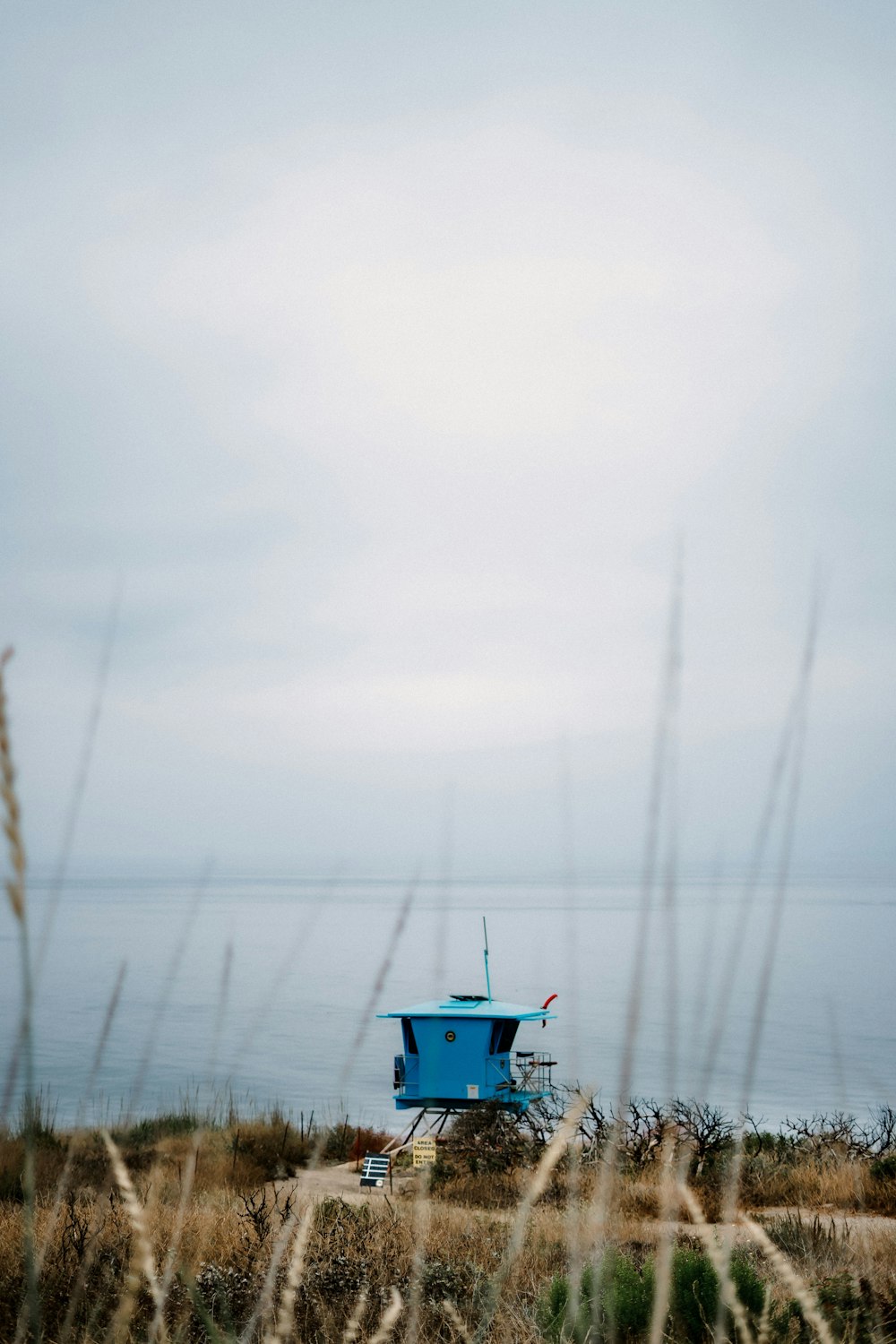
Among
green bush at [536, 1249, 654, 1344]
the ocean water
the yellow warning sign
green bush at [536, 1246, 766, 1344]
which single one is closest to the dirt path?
the ocean water

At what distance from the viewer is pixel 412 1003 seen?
1646 inches

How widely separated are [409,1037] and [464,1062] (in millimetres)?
914

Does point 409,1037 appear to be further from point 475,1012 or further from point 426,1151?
point 426,1151

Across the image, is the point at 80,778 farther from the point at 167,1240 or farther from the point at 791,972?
the point at 791,972

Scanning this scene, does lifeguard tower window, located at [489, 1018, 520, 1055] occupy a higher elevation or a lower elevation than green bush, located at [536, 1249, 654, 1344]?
higher

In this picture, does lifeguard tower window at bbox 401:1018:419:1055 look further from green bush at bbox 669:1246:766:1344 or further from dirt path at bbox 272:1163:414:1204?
green bush at bbox 669:1246:766:1344

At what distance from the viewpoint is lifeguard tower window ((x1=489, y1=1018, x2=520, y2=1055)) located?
12.8m

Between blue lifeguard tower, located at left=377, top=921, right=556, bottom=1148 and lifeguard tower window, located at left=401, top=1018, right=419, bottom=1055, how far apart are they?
0.15 ft

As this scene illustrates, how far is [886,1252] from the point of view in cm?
701

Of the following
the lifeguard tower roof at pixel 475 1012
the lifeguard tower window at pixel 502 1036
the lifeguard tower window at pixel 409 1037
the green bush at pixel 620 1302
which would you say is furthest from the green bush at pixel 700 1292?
the lifeguard tower window at pixel 409 1037

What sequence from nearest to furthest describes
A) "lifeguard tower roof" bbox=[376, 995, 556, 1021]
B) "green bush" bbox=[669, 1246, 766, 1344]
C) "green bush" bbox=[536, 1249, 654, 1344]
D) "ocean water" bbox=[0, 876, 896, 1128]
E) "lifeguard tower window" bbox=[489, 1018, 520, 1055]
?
"ocean water" bbox=[0, 876, 896, 1128] → "green bush" bbox=[536, 1249, 654, 1344] → "green bush" bbox=[669, 1246, 766, 1344] → "lifeguard tower roof" bbox=[376, 995, 556, 1021] → "lifeguard tower window" bbox=[489, 1018, 520, 1055]

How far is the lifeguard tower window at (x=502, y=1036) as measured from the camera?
12.8m

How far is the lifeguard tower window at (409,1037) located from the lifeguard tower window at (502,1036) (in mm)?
913

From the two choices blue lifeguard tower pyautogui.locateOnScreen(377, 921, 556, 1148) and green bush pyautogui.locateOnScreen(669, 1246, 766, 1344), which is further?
blue lifeguard tower pyautogui.locateOnScreen(377, 921, 556, 1148)
